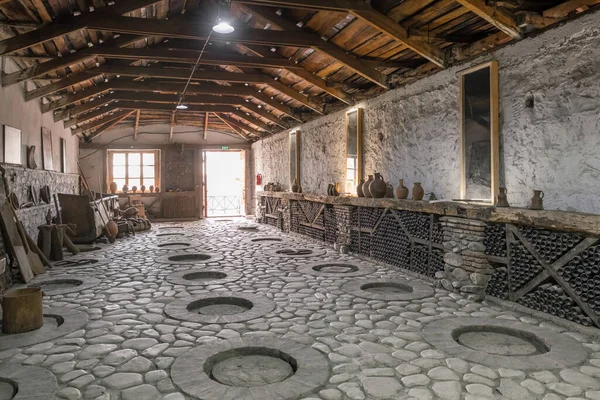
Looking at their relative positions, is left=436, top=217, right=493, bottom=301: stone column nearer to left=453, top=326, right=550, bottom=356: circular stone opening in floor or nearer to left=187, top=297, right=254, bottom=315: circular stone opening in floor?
left=453, top=326, right=550, bottom=356: circular stone opening in floor

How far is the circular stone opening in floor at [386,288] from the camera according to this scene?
6344 mm

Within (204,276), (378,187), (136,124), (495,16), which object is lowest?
(204,276)

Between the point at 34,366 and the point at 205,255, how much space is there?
5461mm

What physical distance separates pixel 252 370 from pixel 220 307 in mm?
1999

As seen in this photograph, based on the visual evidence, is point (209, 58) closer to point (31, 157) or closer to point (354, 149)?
point (354, 149)

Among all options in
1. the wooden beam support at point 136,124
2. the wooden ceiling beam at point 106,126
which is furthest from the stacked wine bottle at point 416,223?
the wooden ceiling beam at point 106,126

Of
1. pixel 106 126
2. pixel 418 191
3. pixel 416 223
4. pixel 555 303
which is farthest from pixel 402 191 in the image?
pixel 106 126

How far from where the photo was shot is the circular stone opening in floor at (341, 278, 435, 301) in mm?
5754

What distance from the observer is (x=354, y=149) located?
1007cm

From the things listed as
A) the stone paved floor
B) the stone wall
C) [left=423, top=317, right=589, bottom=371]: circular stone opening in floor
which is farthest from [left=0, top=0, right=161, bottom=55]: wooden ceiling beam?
[left=423, top=317, right=589, bottom=371]: circular stone opening in floor

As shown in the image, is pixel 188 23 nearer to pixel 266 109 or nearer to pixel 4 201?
pixel 4 201

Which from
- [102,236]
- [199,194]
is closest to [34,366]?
[102,236]

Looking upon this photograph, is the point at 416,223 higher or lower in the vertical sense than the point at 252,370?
higher

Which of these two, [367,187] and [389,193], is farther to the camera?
[367,187]
